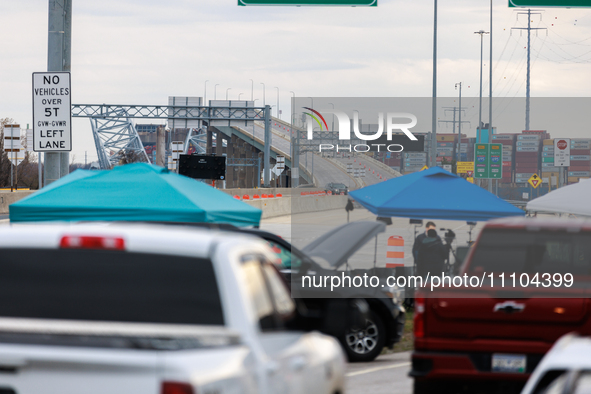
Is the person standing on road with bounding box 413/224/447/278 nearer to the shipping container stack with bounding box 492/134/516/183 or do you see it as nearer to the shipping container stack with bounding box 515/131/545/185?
the shipping container stack with bounding box 515/131/545/185

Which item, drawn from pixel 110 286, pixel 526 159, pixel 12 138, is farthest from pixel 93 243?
pixel 526 159

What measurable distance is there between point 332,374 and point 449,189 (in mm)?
10134

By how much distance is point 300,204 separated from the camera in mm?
55000

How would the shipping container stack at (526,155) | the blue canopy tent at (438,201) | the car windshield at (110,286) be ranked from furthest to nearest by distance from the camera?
the shipping container stack at (526,155) < the blue canopy tent at (438,201) < the car windshield at (110,286)

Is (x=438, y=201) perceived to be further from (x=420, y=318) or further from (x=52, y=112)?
(x=420, y=318)

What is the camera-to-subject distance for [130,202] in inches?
429

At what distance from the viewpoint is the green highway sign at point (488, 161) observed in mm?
67625

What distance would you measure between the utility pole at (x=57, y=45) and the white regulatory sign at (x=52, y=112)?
0.39 metres

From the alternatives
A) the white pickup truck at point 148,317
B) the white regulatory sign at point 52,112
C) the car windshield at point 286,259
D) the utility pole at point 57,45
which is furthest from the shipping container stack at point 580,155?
the white pickup truck at point 148,317

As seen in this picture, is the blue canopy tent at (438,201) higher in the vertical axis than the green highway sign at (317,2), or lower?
lower

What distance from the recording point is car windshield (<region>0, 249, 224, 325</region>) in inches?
163

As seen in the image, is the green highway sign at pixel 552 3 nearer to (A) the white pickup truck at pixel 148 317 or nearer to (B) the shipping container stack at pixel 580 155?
(A) the white pickup truck at pixel 148 317

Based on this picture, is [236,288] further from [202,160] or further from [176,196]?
[202,160]

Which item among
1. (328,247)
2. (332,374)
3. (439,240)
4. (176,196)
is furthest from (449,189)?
(332,374)
